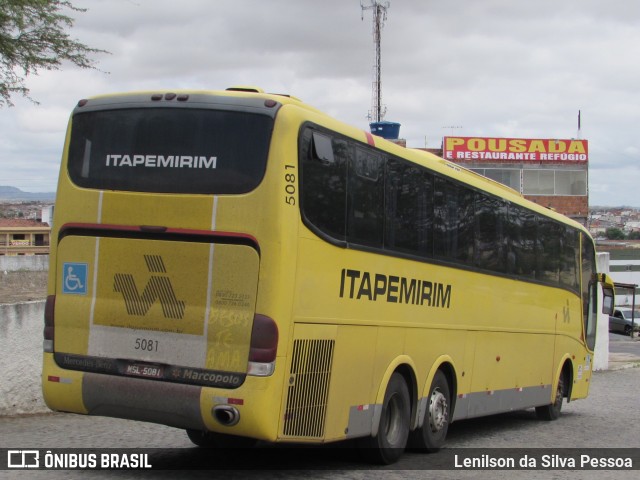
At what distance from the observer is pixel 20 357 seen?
503 inches

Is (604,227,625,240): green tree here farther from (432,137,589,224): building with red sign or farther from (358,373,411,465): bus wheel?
(358,373,411,465): bus wheel

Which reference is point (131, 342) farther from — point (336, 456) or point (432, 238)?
point (432, 238)

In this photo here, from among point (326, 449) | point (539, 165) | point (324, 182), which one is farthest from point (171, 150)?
point (539, 165)

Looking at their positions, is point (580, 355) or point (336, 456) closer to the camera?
point (336, 456)

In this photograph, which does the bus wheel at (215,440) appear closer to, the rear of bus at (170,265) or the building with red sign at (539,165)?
the rear of bus at (170,265)

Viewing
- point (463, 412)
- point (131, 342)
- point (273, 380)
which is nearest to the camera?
point (273, 380)

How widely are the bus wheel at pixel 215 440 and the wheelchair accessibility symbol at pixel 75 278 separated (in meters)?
2.45

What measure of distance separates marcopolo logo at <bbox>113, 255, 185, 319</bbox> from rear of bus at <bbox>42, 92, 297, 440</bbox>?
12 mm

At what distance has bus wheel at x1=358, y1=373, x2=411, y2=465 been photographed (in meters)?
9.59

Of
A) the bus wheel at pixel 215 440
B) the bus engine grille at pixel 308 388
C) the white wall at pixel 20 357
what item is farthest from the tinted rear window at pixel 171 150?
the white wall at pixel 20 357

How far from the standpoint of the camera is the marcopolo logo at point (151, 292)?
7969mm

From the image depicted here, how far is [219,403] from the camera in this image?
764 centimetres

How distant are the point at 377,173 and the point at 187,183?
2273mm

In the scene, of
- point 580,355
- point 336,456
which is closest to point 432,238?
point 336,456
